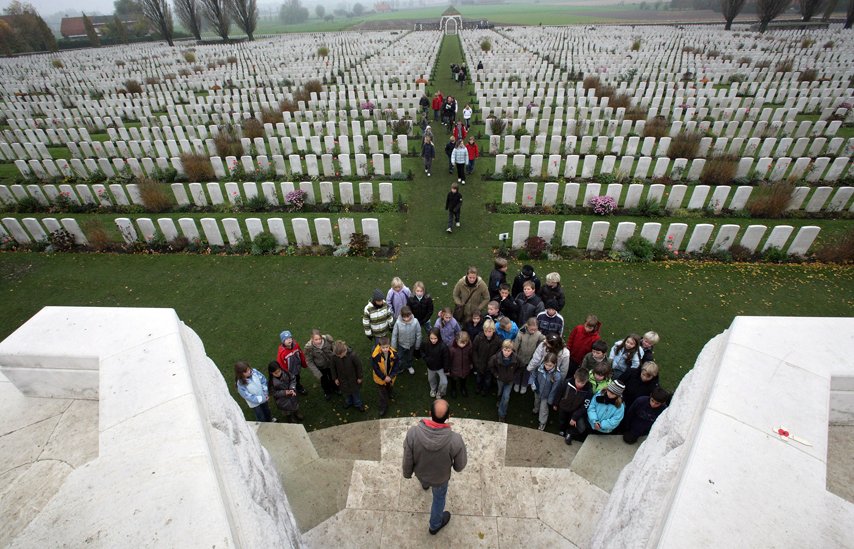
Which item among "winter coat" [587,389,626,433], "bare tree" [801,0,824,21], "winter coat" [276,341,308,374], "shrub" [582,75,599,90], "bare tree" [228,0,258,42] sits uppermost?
"bare tree" [228,0,258,42]

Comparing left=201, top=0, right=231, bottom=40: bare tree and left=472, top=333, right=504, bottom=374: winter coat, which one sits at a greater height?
left=201, top=0, right=231, bottom=40: bare tree

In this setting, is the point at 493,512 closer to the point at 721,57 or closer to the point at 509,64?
the point at 509,64

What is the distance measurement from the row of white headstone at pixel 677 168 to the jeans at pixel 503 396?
921 cm

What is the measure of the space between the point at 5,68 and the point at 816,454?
5865 centimetres

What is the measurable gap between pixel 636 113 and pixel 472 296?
15.4 m

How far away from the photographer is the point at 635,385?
5.14m

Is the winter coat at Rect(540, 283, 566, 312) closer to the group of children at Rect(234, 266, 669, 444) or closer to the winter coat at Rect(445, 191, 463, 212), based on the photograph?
the group of children at Rect(234, 266, 669, 444)

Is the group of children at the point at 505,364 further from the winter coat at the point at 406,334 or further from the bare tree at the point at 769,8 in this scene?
the bare tree at the point at 769,8

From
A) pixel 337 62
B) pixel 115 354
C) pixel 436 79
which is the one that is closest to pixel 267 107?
pixel 436 79

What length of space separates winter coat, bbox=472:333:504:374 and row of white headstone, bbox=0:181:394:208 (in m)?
7.15

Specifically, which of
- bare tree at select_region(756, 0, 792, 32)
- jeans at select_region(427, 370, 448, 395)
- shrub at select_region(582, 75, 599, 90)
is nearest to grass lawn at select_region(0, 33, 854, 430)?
jeans at select_region(427, 370, 448, 395)

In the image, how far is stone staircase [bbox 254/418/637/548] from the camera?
4336mm

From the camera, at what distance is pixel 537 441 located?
213 inches

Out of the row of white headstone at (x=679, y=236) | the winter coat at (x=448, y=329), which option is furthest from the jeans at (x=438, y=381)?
the row of white headstone at (x=679, y=236)
